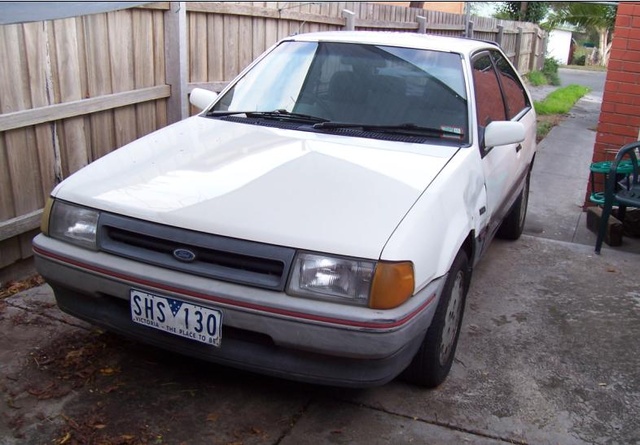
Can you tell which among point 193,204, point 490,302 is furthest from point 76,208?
point 490,302

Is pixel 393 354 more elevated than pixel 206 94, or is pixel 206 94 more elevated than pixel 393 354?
pixel 206 94

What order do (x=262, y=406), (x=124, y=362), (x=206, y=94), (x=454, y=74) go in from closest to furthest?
(x=262, y=406) < (x=124, y=362) < (x=454, y=74) < (x=206, y=94)

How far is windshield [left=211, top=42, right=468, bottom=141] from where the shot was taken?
3869 mm

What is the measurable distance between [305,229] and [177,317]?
0.67 meters

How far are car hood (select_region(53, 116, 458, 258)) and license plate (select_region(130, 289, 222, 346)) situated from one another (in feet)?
1.09

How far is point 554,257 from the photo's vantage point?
217 inches

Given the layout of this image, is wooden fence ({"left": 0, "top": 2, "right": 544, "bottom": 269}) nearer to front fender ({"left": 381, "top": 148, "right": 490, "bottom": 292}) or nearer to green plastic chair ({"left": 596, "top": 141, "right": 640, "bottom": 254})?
front fender ({"left": 381, "top": 148, "right": 490, "bottom": 292})

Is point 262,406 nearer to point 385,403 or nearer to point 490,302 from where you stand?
point 385,403

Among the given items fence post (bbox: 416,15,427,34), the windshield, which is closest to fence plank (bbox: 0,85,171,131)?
the windshield

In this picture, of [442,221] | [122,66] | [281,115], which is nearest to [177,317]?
[442,221]

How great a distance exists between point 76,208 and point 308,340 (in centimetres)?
128

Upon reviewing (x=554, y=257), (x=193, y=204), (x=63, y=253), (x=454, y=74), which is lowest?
(x=554, y=257)

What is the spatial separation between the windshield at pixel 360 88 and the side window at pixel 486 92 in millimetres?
189

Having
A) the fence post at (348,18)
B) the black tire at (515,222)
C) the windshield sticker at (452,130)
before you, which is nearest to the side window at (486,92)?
the windshield sticker at (452,130)
